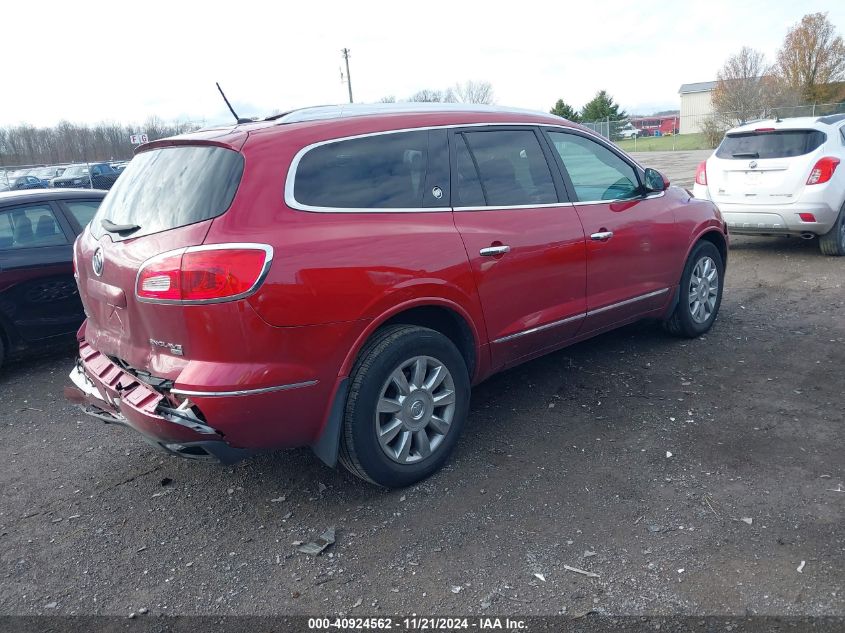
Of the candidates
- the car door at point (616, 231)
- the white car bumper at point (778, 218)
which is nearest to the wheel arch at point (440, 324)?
the car door at point (616, 231)

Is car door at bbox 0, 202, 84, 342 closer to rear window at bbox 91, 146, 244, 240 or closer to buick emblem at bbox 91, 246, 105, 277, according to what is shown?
rear window at bbox 91, 146, 244, 240

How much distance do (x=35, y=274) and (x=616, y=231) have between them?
466 centimetres

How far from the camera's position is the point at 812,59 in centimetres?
4894

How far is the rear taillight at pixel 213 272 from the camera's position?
2936 millimetres

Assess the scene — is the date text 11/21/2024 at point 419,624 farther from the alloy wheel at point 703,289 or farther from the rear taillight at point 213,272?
the alloy wheel at point 703,289

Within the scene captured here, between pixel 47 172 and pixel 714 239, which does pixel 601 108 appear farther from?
pixel 714 239

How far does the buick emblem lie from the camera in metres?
3.48

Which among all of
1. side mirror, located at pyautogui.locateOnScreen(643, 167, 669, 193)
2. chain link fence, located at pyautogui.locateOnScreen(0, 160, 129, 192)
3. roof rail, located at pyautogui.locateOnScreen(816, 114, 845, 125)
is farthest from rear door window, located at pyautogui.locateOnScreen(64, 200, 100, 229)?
chain link fence, located at pyautogui.locateOnScreen(0, 160, 129, 192)

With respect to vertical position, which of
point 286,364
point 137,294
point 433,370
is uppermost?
point 137,294

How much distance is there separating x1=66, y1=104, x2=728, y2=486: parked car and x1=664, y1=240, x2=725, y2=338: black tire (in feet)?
4.13

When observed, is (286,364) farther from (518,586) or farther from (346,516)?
(518,586)

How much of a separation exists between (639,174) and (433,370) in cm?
242

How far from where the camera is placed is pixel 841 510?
3.22 metres

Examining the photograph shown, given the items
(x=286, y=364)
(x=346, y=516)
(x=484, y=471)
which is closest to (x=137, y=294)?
(x=286, y=364)
